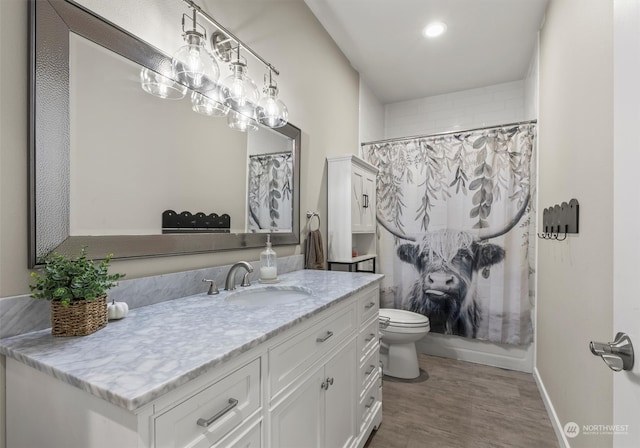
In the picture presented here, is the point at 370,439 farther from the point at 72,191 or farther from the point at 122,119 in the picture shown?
the point at 122,119

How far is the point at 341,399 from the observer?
1395 mm

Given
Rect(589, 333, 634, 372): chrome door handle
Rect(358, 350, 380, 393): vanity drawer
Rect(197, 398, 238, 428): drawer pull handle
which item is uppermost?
Rect(589, 333, 634, 372): chrome door handle

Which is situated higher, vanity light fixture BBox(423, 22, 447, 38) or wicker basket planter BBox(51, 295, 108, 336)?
Result: vanity light fixture BBox(423, 22, 447, 38)

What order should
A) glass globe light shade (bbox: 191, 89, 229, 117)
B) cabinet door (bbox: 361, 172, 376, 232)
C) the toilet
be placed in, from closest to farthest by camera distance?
glass globe light shade (bbox: 191, 89, 229, 117) < the toilet < cabinet door (bbox: 361, 172, 376, 232)

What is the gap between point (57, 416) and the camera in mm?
711

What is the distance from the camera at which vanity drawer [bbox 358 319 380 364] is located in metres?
1.59

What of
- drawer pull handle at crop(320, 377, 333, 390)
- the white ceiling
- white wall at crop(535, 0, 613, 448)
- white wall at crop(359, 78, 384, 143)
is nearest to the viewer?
white wall at crop(535, 0, 613, 448)

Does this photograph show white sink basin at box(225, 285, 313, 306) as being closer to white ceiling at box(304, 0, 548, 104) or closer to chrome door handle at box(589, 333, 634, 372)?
chrome door handle at box(589, 333, 634, 372)

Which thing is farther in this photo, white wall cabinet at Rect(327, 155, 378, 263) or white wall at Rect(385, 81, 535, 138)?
white wall at Rect(385, 81, 535, 138)

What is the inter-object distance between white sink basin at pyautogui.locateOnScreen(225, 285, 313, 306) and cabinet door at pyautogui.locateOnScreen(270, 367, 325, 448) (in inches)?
16.2

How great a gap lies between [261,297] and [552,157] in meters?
1.91

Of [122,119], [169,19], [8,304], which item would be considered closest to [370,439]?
[8,304]

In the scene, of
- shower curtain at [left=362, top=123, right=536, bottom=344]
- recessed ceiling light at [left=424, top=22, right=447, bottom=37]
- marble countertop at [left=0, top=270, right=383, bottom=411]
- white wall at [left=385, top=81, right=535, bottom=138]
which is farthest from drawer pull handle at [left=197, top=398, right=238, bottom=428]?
white wall at [left=385, top=81, right=535, bottom=138]

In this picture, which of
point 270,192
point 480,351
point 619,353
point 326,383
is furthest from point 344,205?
point 619,353
